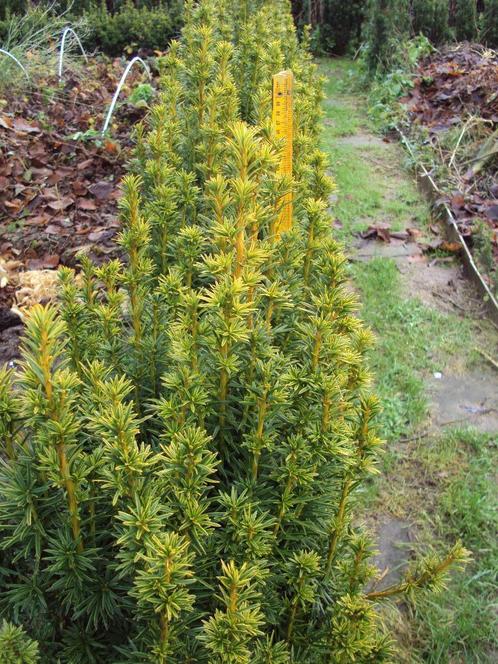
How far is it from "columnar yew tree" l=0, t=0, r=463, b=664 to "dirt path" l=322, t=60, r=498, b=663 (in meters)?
1.01

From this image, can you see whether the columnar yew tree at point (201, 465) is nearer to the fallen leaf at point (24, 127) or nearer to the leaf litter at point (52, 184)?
the leaf litter at point (52, 184)

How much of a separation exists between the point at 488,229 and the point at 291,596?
4.64 m

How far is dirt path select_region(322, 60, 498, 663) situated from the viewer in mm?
2746

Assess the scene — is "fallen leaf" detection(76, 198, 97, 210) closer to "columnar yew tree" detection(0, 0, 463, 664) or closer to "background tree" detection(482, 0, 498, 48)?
"columnar yew tree" detection(0, 0, 463, 664)

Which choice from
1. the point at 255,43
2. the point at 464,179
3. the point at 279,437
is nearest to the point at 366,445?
the point at 279,437

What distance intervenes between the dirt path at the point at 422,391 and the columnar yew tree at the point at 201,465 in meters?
1.01

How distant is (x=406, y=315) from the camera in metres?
4.88

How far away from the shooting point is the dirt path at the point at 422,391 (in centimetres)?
275

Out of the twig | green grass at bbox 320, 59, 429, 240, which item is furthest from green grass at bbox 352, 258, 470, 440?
green grass at bbox 320, 59, 429, 240

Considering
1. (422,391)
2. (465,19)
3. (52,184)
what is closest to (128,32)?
(465,19)

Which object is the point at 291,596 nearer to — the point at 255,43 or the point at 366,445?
the point at 366,445

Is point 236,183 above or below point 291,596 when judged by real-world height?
above

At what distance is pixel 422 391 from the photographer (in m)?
4.13

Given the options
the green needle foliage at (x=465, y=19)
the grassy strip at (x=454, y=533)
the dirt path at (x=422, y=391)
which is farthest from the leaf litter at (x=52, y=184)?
the green needle foliage at (x=465, y=19)
